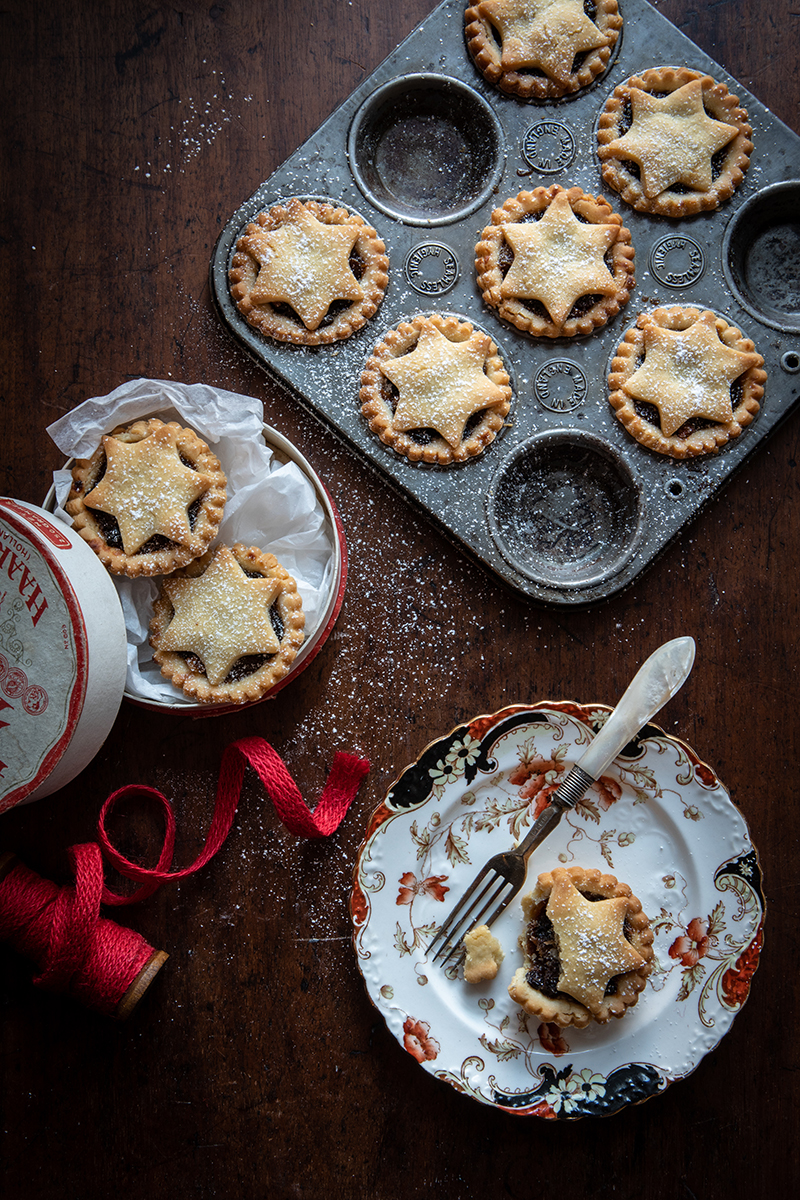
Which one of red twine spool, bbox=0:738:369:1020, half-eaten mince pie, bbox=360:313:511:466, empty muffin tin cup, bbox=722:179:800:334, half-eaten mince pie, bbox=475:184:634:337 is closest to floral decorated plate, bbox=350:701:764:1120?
red twine spool, bbox=0:738:369:1020

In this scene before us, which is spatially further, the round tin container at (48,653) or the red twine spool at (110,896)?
the red twine spool at (110,896)

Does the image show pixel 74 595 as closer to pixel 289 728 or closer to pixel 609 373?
pixel 289 728

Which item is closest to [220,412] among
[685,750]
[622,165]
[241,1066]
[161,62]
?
[161,62]

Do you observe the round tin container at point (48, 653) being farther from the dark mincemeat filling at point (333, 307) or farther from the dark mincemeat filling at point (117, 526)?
the dark mincemeat filling at point (333, 307)

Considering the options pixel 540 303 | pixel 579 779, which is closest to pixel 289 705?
pixel 579 779

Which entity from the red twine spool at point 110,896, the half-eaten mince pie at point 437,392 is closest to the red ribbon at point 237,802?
the red twine spool at point 110,896
